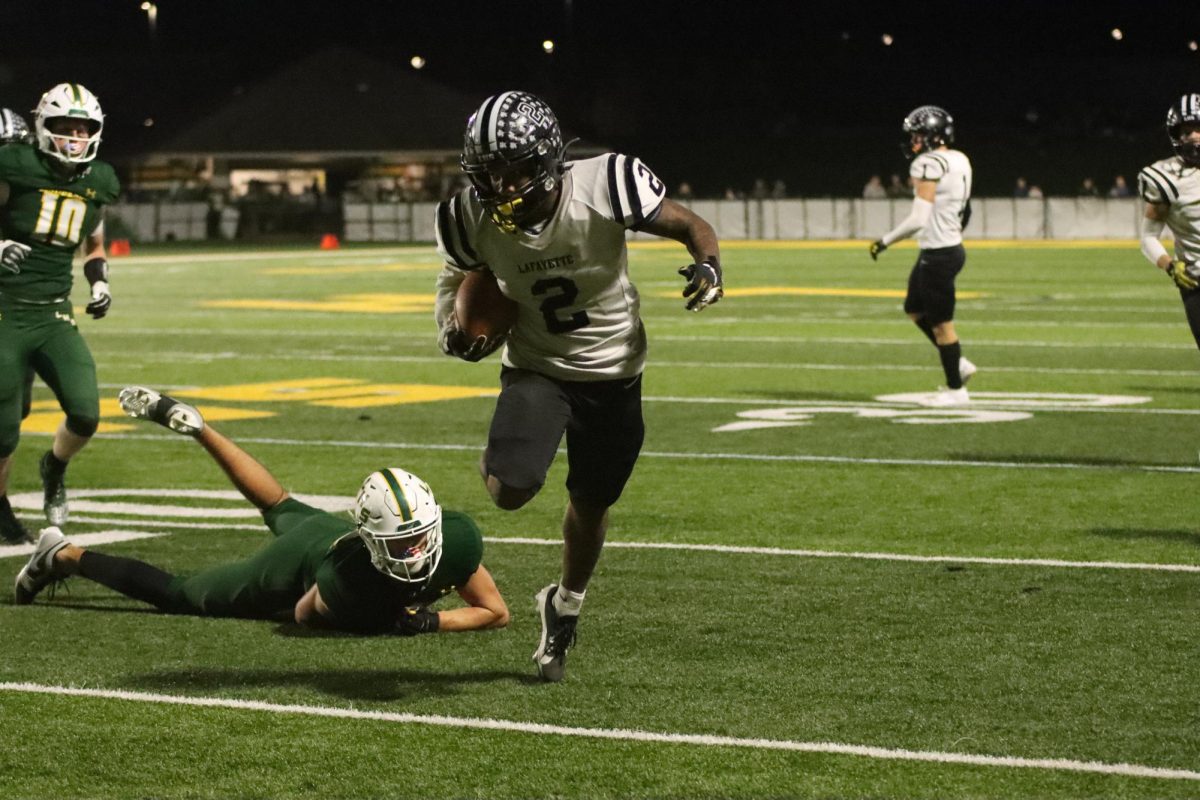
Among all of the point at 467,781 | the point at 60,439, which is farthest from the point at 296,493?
the point at 467,781

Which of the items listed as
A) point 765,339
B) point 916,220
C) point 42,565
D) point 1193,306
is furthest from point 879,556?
point 765,339

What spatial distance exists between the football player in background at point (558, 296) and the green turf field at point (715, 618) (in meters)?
0.54

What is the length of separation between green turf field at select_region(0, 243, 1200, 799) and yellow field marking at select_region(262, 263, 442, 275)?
15601 mm

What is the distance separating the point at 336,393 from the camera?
552 inches

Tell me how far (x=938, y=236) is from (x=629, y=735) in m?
8.24

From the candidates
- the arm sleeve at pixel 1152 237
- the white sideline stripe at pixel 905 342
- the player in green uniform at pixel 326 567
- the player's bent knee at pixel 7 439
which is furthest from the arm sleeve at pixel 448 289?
the white sideline stripe at pixel 905 342

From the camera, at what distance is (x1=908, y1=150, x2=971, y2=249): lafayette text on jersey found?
12.9 metres

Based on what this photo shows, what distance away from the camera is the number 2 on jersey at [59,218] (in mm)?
8273

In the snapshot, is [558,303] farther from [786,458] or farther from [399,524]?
[786,458]

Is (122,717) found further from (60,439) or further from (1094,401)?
(1094,401)

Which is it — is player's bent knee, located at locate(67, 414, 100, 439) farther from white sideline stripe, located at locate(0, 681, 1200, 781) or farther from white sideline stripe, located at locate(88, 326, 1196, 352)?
white sideline stripe, located at locate(88, 326, 1196, 352)

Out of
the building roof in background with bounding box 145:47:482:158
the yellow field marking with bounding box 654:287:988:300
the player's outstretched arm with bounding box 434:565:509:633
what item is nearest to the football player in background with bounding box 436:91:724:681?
the player's outstretched arm with bounding box 434:565:509:633

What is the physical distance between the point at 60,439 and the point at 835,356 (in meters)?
9.01

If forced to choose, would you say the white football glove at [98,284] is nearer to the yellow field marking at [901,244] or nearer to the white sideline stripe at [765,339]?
the white sideline stripe at [765,339]
